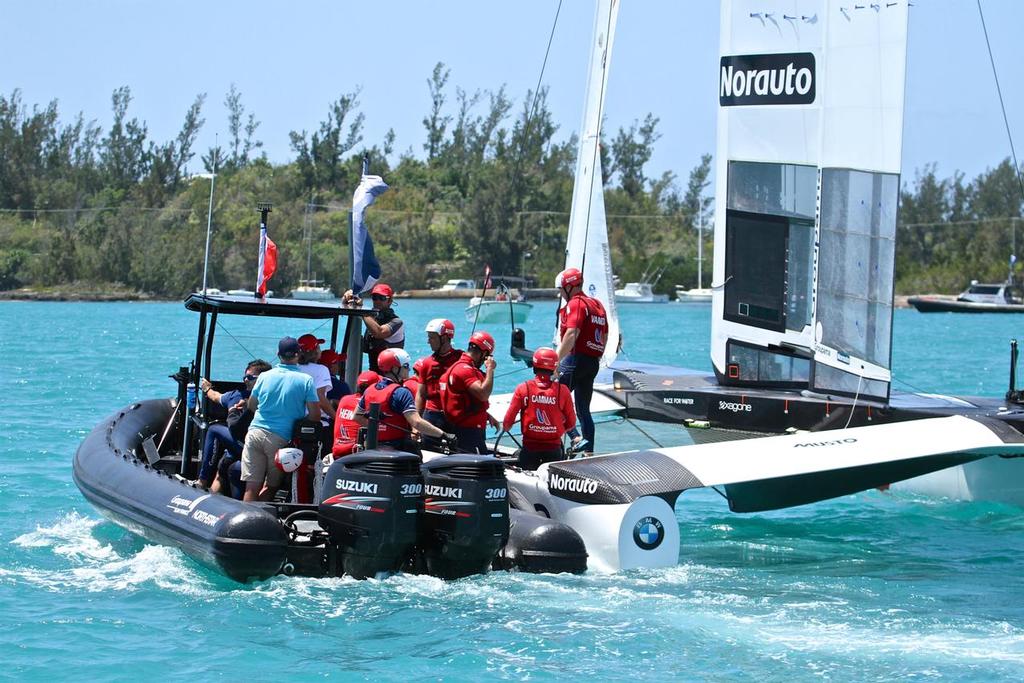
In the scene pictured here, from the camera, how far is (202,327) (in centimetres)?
1120

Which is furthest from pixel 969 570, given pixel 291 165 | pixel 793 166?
pixel 291 165

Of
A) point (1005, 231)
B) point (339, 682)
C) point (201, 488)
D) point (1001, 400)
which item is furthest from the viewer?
point (1005, 231)

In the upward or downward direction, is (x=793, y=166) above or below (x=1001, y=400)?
above

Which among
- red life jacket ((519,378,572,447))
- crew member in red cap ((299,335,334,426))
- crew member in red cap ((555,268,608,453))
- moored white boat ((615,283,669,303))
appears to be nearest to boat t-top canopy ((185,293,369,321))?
crew member in red cap ((299,335,334,426))

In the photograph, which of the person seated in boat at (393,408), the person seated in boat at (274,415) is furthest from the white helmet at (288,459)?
the person seated in boat at (393,408)

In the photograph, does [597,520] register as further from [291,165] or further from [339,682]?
[291,165]

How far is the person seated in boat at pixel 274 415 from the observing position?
1020cm

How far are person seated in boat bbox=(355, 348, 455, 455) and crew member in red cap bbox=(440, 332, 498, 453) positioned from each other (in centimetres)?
63

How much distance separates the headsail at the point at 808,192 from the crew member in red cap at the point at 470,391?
14.6 ft

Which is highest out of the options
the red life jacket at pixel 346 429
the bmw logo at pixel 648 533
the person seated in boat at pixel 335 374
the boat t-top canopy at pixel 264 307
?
the boat t-top canopy at pixel 264 307

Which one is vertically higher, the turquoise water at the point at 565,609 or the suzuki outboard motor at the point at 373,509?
the suzuki outboard motor at the point at 373,509

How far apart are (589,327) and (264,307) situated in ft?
9.28

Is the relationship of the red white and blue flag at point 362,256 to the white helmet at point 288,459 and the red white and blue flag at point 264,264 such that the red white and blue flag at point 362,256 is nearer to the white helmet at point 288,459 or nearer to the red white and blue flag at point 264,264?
the red white and blue flag at point 264,264

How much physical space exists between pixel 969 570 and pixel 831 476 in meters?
1.33
